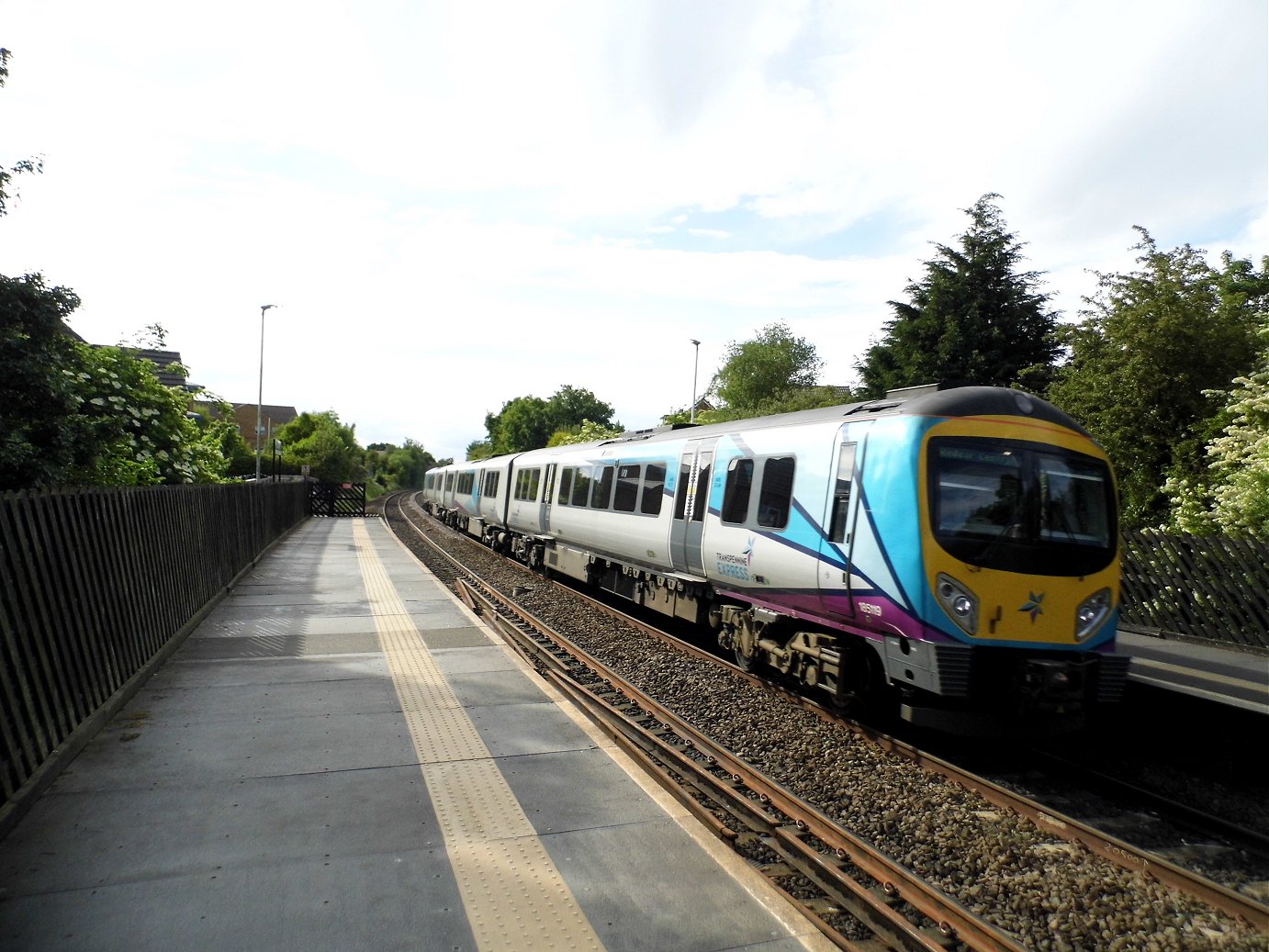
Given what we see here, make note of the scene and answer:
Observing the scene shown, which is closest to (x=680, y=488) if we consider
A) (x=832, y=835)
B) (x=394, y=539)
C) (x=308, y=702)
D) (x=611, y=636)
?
(x=611, y=636)

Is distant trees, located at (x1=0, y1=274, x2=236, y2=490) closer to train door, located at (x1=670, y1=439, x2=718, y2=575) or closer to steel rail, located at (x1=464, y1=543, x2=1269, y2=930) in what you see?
train door, located at (x1=670, y1=439, x2=718, y2=575)

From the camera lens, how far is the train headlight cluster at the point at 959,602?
5973mm

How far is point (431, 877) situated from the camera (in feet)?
13.4

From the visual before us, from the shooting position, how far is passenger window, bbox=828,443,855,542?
679 centimetres

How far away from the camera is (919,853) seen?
15.6ft

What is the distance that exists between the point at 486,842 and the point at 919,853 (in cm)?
239

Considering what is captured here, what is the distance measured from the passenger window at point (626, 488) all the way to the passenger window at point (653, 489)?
0.35 metres

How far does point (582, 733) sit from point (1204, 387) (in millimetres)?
13087

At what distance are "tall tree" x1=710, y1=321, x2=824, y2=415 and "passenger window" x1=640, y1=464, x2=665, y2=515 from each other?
141 feet

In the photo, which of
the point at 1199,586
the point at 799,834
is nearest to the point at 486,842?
the point at 799,834

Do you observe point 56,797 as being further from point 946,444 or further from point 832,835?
point 946,444

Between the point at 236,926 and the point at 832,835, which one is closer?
the point at 236,926

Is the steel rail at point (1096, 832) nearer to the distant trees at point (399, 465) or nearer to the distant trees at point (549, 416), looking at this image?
the distant trees at point (399, 465)

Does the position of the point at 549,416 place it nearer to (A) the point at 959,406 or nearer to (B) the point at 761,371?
(B) the point at 761,371
